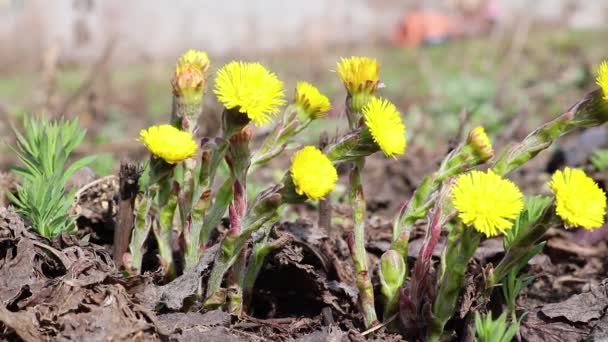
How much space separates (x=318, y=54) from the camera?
11352mm

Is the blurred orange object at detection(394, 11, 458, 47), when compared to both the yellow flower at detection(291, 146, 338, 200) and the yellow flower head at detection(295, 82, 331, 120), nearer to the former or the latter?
the yellow flower head at detection(295, 82, 331, 120)

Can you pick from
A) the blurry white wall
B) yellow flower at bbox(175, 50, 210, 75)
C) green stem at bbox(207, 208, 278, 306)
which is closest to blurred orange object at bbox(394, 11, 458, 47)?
the blurry white wall

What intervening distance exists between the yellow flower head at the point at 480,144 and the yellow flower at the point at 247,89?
0.47 metres

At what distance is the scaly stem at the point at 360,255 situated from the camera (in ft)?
5.20

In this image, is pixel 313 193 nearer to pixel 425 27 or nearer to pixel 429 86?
pixel 429 86

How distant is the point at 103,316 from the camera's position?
54.4 inches

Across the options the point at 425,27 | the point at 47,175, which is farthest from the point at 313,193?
the point at 425,27

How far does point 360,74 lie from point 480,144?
0.32m

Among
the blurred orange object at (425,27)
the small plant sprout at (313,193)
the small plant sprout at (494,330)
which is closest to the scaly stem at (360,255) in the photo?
the small plant sprout at (313,193)

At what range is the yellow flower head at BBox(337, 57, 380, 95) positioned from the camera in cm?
157

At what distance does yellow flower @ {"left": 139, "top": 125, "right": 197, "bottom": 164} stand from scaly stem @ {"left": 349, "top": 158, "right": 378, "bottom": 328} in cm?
40

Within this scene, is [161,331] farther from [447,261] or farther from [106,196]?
[106,196]

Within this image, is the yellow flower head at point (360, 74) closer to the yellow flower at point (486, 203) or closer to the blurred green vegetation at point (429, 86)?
the yellow flower at point (486, 203)

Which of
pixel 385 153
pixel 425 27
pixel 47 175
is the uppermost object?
pixel 385 153
